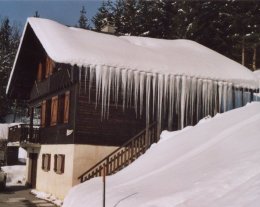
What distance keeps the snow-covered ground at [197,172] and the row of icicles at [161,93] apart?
3503 millimetres

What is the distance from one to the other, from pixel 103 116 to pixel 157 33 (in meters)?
23.3

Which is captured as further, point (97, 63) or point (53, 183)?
point (53, 183)

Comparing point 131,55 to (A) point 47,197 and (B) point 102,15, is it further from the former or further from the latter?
(B) point 102,15

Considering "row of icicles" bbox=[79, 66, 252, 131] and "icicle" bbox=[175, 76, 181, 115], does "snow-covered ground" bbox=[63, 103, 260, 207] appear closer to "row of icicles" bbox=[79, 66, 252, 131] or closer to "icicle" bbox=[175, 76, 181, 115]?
"row of icicles" bbox=[79, 66, 252, 131]

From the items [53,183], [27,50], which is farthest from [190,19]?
[53,183]

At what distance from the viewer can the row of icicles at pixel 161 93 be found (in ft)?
54.6

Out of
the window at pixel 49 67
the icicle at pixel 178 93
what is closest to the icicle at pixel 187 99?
the icicle at pixel 178 93

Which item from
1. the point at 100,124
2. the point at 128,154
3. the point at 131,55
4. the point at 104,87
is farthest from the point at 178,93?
the point at 128,154

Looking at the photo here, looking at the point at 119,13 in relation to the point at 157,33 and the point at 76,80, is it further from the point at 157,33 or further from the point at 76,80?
the point at 76,80

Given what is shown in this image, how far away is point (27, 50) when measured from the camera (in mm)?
22969

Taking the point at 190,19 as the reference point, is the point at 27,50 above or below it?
below

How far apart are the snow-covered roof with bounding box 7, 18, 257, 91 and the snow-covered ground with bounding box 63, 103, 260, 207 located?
13.8 ft

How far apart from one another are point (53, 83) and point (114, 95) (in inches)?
177

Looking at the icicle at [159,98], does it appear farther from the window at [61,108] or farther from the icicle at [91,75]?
the window at [61,108]
